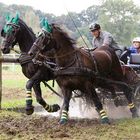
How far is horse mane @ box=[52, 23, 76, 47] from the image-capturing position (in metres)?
8.26

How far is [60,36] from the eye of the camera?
27.2 feet

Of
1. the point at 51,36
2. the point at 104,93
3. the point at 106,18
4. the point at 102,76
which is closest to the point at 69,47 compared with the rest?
the point at 51,36

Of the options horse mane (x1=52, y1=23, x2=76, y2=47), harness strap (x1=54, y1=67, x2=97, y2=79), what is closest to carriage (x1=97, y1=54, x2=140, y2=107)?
harness strap (x1=54, y1=67, x2=97, y2=79)

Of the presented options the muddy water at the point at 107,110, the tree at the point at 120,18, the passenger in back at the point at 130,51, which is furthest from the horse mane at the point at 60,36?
the tree at the point at 120,18

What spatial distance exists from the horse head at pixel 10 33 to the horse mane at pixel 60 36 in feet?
3.64

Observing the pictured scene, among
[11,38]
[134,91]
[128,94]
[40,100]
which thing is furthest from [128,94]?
[11,38]

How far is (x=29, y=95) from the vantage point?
28.8 ft

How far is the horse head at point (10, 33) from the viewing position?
29.4ft

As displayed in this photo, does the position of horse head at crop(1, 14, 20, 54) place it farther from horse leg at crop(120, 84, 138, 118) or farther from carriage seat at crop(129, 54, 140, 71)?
carriage seat at crop(129, 54, 140, 71)

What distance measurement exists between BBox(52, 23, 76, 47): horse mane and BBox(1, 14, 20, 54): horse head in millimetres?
1109

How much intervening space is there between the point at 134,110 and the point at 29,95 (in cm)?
232

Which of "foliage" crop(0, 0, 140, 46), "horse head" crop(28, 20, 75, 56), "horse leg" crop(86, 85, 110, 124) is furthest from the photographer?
"foliage" crop(0, 0, 140, 46)

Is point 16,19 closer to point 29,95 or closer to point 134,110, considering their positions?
point 29,95

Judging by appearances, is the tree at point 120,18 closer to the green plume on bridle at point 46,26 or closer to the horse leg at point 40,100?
the horse leg at point 40,100
